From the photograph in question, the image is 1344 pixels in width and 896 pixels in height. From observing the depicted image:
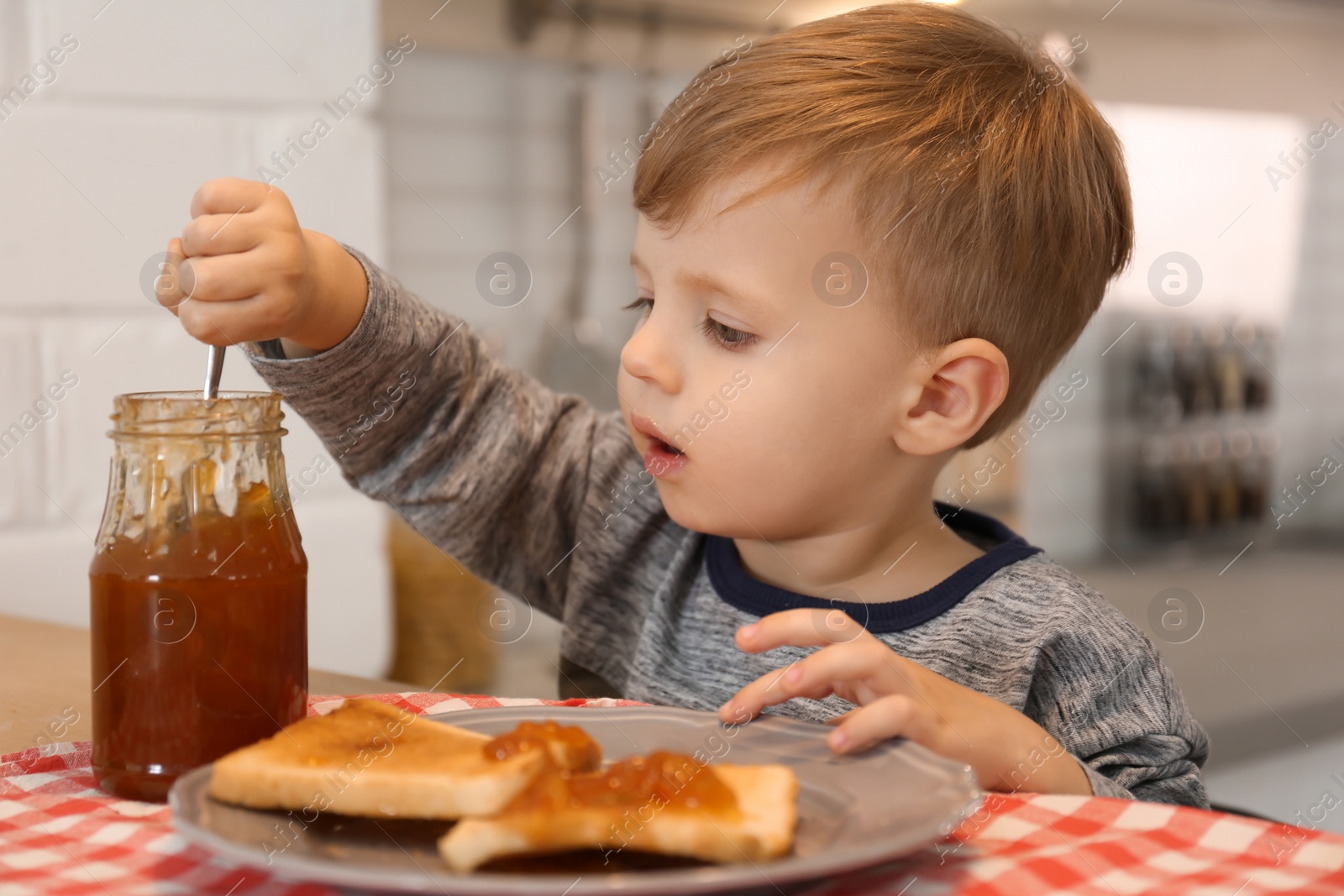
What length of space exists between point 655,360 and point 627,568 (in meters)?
0.33

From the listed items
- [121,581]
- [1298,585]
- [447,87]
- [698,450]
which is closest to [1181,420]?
[1298,585]

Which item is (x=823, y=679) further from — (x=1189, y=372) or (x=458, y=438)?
(x=1189, y=372)

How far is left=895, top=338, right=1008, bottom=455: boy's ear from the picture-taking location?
0.95 m

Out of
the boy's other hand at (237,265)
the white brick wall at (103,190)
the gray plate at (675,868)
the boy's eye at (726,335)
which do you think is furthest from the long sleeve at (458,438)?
the white brick wall at (103,190)

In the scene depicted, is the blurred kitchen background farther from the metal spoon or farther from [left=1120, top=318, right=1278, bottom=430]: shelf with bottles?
the metal spoon

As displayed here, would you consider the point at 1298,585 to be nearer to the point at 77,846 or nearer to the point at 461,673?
the point at 461,673

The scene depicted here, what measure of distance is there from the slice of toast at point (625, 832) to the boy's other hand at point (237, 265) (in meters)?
0.37

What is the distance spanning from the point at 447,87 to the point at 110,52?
823 millimetres

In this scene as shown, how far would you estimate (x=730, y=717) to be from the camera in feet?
2.10

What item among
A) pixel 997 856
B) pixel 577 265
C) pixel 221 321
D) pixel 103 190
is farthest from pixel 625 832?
pixel 577 265

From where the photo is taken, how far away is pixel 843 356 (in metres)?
0.90

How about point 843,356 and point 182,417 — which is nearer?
point 182,417

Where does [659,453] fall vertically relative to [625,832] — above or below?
above

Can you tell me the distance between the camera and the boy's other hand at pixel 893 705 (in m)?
0.61
